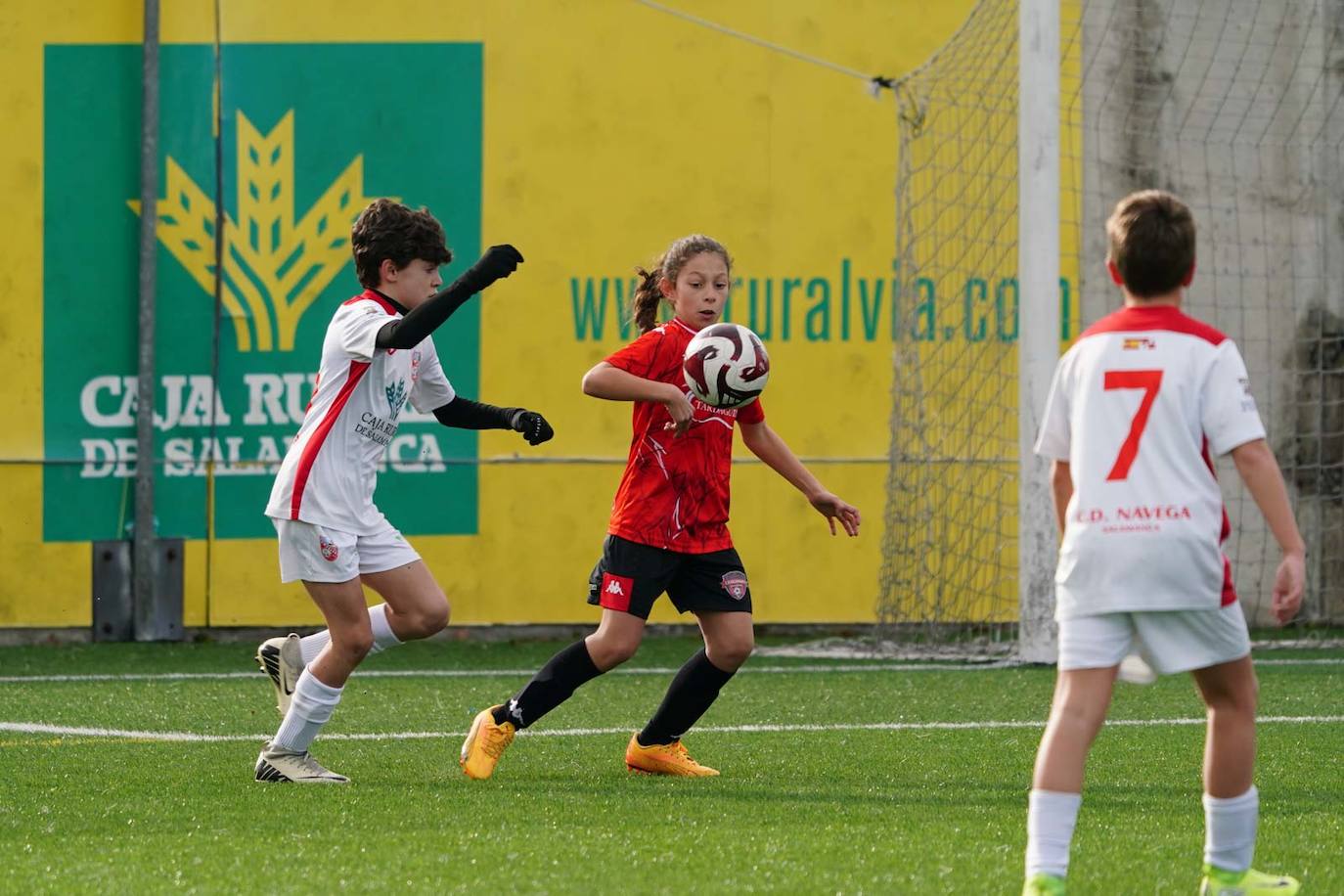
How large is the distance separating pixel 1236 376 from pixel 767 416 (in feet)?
23.5

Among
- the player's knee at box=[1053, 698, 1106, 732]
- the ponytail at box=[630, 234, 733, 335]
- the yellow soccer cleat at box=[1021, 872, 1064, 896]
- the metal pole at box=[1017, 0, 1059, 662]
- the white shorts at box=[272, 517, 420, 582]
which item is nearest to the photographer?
the yellow soccer cleat at box=[1021, 872, 1064, 896]

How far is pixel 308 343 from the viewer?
10.7 metres

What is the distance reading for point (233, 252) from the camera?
10.7m

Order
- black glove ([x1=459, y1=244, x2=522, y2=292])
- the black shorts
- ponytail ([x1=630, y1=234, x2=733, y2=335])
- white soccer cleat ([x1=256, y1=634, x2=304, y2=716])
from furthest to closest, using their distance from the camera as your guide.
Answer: white soccer cleat ([x1=256, y1=634, x2=304, y2=716])
ponytail ([x1=630, y1=234, x2=733, y2=335])
the black shorts
black glove ([x1=459, y1=244, x2=522, y2=292])

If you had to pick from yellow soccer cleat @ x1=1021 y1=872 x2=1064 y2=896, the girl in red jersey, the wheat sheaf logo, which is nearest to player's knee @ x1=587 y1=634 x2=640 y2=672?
the girl in red jersey

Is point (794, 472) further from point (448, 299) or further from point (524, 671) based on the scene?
point (524, 671)

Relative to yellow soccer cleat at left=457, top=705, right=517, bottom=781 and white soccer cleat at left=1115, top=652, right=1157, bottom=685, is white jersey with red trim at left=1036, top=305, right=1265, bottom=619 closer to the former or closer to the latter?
white soccer cleat at left=1115, top=652, right=1157, bottom=685

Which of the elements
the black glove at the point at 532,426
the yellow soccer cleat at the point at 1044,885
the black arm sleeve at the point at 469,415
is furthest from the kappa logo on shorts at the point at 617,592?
the yellow soccer cleat at the point at 1044,885

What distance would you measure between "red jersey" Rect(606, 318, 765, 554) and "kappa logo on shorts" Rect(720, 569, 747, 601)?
0.27 ft

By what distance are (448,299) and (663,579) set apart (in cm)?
109

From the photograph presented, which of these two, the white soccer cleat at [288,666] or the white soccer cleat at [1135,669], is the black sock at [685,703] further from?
the white soccer cleat at [1135,669]

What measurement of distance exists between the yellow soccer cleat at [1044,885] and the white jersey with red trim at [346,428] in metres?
2.55

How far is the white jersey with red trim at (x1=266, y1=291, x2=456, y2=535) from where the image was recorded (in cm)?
540

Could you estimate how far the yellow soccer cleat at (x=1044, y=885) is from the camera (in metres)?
3.47
